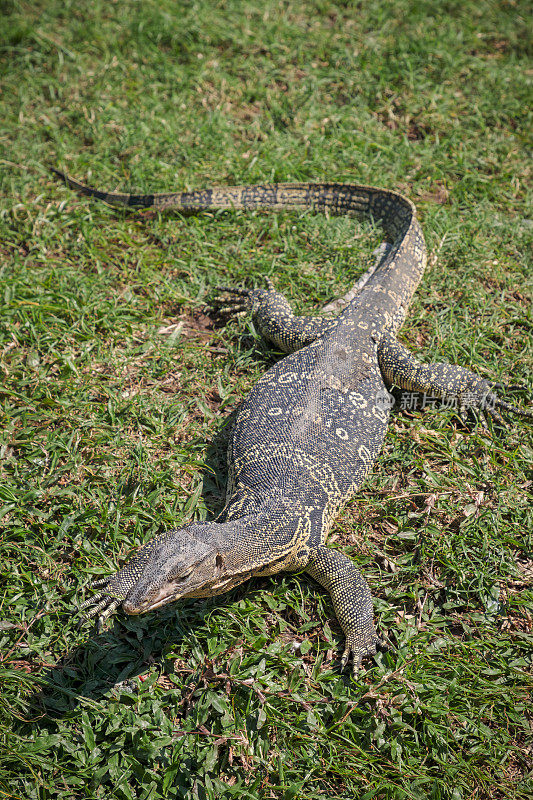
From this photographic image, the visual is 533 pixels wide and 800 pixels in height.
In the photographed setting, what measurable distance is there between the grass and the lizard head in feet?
1.67

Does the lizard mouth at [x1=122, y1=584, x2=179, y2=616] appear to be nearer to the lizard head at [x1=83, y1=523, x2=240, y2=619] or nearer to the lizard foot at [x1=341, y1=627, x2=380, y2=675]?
the lizard head at [x1=83, y1=523, x2=240, y2=619]

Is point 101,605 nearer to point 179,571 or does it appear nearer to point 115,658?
point 115,658

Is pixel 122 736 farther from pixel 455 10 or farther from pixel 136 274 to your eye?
pixel 455 10

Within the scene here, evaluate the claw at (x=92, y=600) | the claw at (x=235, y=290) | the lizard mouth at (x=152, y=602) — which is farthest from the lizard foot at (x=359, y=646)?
the claw at (x=235, y=290)

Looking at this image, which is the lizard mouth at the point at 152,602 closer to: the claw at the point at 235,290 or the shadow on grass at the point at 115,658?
the shadow on grass at the point at 115,658

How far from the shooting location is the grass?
10.7 ft

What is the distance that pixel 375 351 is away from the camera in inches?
189

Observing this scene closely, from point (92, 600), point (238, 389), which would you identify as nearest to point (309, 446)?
point (238, 389)

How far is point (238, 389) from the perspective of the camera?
496cm

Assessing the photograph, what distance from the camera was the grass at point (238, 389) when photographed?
10.7 feet

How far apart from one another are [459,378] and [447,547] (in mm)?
1458

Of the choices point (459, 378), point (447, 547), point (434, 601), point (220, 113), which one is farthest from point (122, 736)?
point (220, 113)

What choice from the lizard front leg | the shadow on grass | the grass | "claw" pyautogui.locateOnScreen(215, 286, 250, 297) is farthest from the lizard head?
"claw" pyautogui.locateOnScreen(215, 286, 250, 297)

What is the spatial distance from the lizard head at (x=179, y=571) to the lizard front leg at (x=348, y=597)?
2.11 feet
